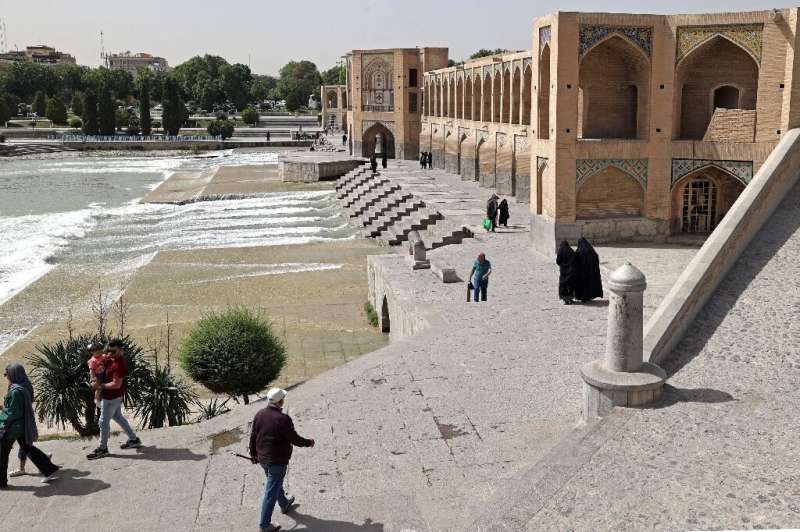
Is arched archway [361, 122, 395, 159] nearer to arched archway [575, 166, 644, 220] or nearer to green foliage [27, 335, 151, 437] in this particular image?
arched archway [575, 166, 644, 220]

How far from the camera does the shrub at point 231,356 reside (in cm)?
994

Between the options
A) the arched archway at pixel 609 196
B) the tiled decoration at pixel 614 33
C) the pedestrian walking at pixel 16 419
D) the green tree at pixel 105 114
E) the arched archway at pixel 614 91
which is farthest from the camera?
the green tree at pixel 105 114

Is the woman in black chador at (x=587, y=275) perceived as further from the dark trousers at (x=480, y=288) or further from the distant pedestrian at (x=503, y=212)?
the distant pedestrian at (x=503, y=212)

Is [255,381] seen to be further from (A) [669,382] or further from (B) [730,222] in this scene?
(B) [730,222]

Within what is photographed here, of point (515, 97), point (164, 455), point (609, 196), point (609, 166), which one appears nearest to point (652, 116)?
point (609, 166)

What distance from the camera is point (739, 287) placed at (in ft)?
29.1

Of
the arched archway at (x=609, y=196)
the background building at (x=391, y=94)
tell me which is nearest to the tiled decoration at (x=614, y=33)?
the arched archway at (x=609, y=196)

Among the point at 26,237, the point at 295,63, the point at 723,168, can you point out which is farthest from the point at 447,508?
the point at 295,63

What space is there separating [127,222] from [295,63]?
363 ft

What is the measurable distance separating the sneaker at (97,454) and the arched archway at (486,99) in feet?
79.4

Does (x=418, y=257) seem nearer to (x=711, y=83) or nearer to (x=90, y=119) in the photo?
(x=711, y=83)

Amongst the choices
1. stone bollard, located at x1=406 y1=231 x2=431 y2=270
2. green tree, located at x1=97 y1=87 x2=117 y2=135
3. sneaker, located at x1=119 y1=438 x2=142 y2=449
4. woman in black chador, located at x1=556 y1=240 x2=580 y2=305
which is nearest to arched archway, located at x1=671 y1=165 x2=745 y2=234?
stone bollard, located at x1=406 y1=231 x2=431 y2=270

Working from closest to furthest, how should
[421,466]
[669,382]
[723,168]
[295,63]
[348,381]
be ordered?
[421,466] → [669,382] → [348,381] → [723,168] → [295,63]

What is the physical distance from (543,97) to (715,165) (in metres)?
3.80
